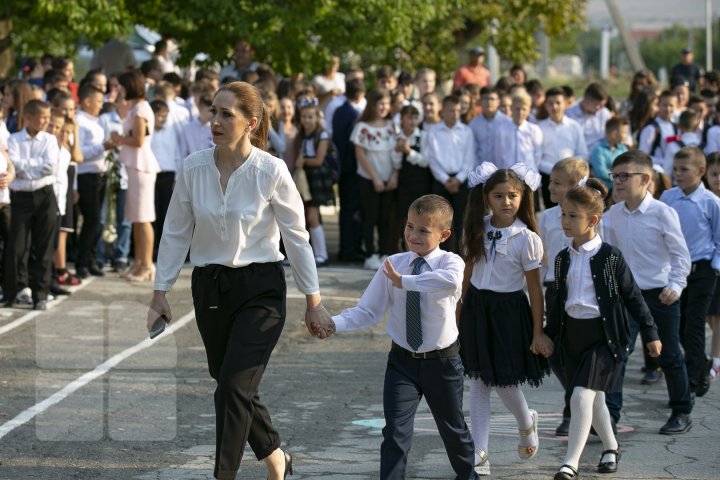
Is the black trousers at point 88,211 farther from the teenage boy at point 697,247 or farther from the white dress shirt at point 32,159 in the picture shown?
the teenage boy at point 697,247

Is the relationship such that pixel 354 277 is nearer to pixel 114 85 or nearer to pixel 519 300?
pixel 114 85

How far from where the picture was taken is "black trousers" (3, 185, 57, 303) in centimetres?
1182

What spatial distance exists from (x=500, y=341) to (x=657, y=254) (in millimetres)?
1628

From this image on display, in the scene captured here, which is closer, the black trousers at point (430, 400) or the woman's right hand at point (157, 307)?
the woman's right hand at point (157, 307)

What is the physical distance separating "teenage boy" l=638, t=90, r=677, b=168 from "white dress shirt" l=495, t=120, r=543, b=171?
43.7 inches

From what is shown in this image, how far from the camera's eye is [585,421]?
7207 mm

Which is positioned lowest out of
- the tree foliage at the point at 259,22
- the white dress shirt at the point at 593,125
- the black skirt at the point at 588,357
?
the black skirt at the point at 588,357

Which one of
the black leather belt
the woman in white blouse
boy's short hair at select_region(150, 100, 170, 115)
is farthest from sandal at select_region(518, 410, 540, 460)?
boy's short hair at select_region(150, 100, 170, 115)

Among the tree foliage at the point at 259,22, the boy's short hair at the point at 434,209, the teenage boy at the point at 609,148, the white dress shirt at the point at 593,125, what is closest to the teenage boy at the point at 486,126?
the white dress shirt at the point at 593,125

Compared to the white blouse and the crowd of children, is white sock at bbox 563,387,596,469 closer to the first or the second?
the crowd of children

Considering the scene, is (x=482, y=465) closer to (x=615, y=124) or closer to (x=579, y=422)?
(x=579, y=422)

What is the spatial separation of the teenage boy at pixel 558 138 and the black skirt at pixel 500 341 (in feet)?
24.7

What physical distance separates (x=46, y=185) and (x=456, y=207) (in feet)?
15.9

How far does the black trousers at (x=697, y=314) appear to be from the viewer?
30.2ft
